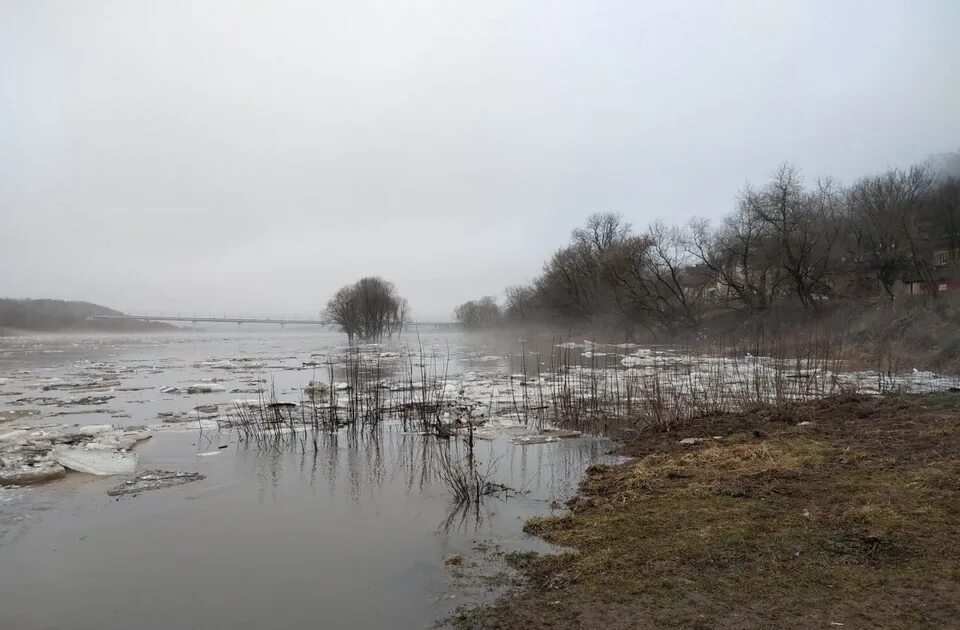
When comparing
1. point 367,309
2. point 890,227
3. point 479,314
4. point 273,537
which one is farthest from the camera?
point 479,314

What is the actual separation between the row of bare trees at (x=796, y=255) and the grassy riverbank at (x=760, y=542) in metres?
36.7

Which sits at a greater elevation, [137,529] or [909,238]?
[909,238]

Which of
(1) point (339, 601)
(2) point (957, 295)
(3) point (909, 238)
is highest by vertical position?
(3) point (909, 238)

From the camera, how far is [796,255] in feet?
145

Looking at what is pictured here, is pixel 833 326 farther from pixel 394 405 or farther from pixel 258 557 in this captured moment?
pixel 258 557

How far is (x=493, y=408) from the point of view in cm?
1364

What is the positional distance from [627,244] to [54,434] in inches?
1968

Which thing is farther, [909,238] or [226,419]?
[909,238]

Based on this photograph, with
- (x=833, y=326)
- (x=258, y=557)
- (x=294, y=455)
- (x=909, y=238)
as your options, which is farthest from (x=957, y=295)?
(x=258, y=557)

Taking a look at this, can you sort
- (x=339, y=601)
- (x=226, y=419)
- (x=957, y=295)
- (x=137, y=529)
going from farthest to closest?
(x=957, y=295) → (x=226, y=419) → (x=137, y=529) → (x=339, y=601)

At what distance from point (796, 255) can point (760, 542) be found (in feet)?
150

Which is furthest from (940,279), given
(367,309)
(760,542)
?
(367,309)

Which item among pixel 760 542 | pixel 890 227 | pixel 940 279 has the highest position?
pixel 890 227

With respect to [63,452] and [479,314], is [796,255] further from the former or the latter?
[479,314]
